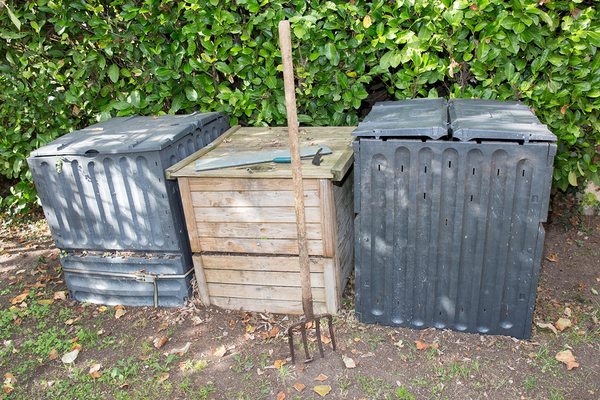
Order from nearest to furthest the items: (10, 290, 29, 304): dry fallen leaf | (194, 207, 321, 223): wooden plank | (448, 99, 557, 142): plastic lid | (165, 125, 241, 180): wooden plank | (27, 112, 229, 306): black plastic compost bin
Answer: (448, 99, 557, 142): plastic lid < (194, 207, 321, 223): wooden plank < (165, 125, 241, 180): wooden plank < (27, 112, 229, 306): black plastic compost bin < (10, 290, 29, 304): dry fallen leaf

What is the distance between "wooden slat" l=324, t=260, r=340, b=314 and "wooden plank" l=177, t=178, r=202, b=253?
3.24 feet

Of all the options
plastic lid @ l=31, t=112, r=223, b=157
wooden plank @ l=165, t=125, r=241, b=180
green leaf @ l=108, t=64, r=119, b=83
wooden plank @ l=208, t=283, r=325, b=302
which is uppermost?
green leaf @ l=108, t=64, r=119, b=83

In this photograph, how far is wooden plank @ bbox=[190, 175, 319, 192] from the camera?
3.00 metres

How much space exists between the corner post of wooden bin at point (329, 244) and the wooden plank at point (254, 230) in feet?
0.21

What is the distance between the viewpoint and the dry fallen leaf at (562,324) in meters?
3.09

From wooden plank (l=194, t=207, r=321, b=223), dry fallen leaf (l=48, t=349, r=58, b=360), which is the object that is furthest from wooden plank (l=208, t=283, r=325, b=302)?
dry fallen leaf (l=48, t=349, r=58, b=360)

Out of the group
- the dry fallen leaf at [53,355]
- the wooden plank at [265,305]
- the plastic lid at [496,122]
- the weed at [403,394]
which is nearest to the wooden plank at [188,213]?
the wooden plank at [265,305]

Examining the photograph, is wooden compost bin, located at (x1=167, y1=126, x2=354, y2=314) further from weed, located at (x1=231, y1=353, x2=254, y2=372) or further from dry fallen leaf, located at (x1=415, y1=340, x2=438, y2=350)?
dry fallen leaf, located at (x1=415, y1=340, x2=438, y2=350)

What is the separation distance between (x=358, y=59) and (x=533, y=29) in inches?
53.8

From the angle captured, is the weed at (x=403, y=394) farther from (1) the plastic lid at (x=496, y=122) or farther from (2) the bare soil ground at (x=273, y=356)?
(1) the plastic lid at (x=496, y=122)

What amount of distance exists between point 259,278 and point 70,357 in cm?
143

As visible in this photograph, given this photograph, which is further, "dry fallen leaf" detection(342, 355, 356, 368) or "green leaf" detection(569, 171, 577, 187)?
"green leaf" detection(569, 171, 577, 187)

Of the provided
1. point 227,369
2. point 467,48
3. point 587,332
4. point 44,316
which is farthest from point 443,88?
point 44,316

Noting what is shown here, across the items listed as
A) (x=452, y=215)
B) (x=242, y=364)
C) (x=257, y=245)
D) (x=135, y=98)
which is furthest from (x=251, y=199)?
(x=135, y=98)
